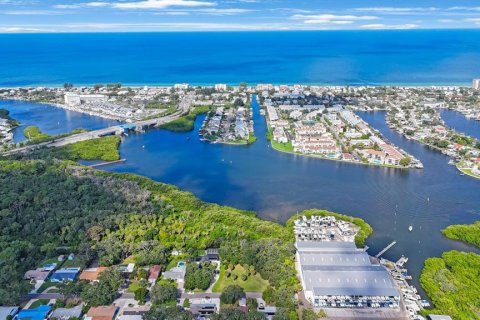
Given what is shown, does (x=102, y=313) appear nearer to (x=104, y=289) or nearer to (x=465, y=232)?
(x=104, y=289)

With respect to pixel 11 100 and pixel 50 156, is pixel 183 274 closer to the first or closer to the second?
pixel 50 156

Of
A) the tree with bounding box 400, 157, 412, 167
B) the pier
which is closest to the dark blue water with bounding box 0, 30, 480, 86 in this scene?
the tree with bounding box 400, 157, 412, 167

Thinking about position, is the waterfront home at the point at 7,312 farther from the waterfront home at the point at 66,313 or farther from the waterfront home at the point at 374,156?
the waterfront home at the point at 374,156

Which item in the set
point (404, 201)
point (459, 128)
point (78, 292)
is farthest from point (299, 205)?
point (459, 128)

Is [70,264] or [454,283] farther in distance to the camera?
[70,264]

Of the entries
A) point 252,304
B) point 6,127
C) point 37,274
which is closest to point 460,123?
point 252,304

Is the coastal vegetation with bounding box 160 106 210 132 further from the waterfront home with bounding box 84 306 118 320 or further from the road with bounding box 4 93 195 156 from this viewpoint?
the waterfront home with bounding box 84 306 118 320
